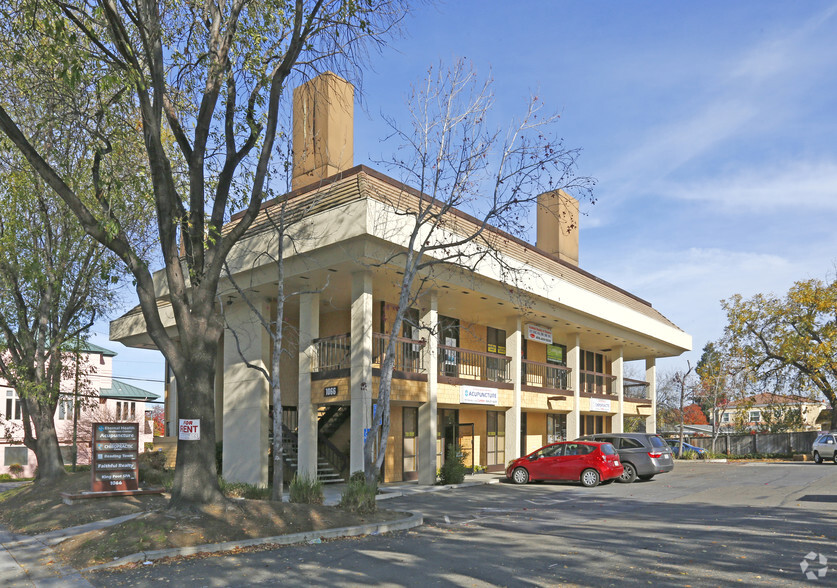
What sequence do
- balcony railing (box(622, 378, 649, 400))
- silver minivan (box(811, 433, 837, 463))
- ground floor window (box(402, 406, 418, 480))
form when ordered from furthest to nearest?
A: balcony railing (box(622, 378, 649, 400)) < silver minivan (box(811, 433, 837, 463)) < ground floor window (box(402, 406, 418, 480))

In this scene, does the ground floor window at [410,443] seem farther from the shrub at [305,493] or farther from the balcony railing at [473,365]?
the shrub at [305,493]

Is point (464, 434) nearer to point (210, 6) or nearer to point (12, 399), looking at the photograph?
point (210, 6)

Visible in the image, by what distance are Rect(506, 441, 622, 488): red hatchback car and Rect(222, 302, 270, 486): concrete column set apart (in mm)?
8600

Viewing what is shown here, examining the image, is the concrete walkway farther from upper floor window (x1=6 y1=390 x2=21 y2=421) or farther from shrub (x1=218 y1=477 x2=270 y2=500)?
upper floor window (x1=6 y1=390 x2=21 y2=421)

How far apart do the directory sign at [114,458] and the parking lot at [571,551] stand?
7266mm

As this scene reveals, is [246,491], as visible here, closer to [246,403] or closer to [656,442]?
[246,403]

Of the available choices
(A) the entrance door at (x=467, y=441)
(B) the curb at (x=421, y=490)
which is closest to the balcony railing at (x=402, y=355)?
(B) the curb at (x=421, y=490)

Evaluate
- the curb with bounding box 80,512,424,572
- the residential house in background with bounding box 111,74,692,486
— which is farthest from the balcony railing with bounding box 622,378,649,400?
the curb with bounding box 80,512,424,572

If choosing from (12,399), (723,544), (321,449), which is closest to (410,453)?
(321,449)

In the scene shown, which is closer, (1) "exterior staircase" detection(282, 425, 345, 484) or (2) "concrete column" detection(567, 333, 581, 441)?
(1) "exterior staircase" detection(282, 425, 345, 484)

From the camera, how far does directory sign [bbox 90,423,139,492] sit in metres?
18.2

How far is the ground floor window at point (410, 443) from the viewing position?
87.4 feet

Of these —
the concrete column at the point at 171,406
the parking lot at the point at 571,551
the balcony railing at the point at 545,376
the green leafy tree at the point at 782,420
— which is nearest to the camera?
the parking lot at the point at 571,551

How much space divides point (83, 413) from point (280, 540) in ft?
139
